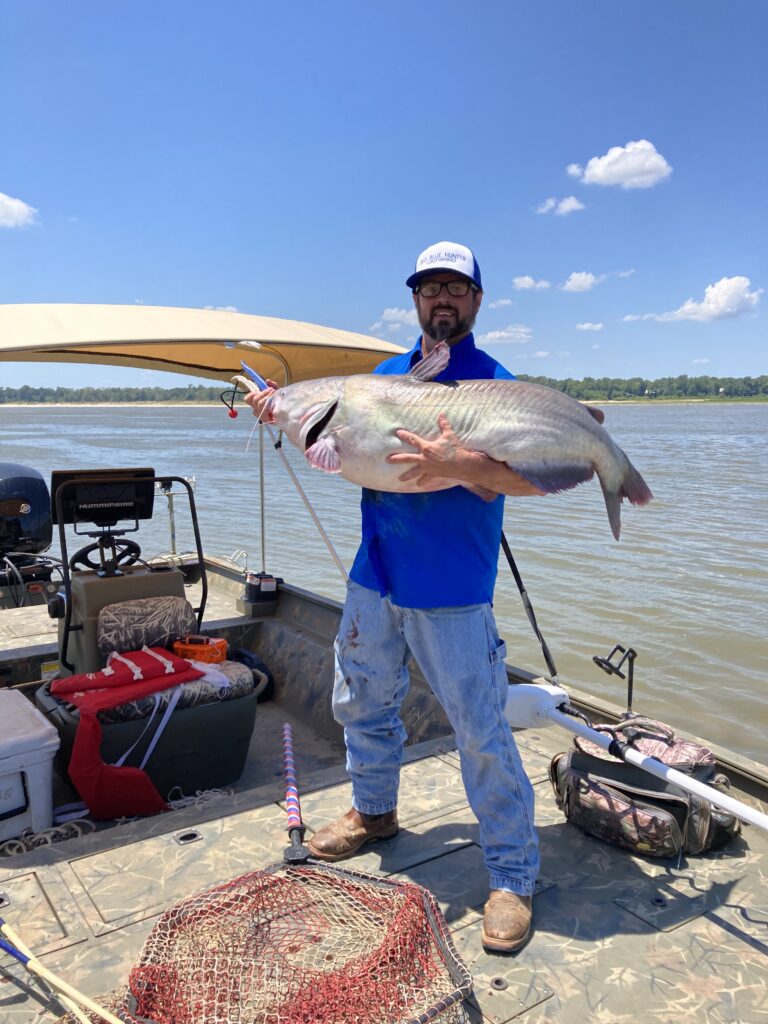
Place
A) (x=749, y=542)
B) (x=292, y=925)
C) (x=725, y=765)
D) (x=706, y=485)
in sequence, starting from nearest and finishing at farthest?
(x=292, y=925), (x=725, y=765), (x=749, y=542), (x=706, y=485)

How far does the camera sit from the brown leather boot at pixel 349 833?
297 cm

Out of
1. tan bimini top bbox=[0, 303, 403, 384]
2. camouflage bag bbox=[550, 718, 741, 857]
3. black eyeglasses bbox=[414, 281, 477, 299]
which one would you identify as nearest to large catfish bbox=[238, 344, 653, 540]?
black eyeglasses bbox=[414, 281, 477, 299]

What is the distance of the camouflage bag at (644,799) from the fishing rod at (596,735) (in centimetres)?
10

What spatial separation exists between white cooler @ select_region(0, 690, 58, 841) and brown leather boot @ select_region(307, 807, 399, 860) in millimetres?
1336

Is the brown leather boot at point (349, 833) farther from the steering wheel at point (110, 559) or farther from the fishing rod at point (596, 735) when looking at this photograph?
the steering wheel at point (110, 559)

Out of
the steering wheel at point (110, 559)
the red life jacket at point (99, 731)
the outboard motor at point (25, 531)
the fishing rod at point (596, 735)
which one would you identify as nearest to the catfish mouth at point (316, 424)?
the fishing rod at point (596, 735)

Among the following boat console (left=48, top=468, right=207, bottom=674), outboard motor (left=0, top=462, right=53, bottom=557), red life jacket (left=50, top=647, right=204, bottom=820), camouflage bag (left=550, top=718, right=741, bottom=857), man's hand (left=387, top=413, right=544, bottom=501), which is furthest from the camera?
outboard motor (left=0, top=462, right=53, bottom=557)

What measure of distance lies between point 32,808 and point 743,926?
9.64ft

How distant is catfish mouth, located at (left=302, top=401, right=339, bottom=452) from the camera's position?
2.56 meters

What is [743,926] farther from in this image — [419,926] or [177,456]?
[177,456]

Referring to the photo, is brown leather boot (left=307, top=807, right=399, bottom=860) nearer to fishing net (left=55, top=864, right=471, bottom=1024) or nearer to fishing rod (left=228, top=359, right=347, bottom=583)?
fishing net (left=55, top=864, right=471, bottom=1024)

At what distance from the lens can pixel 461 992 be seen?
81.9 inches

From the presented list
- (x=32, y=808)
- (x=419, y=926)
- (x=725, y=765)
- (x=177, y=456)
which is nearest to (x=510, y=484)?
(x=419, y=926)

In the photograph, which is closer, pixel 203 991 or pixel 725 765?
pixel 203 991
